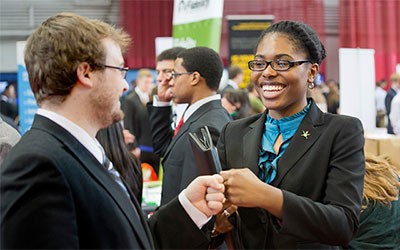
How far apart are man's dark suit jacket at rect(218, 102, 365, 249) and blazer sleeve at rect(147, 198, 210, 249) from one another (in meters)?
0.18

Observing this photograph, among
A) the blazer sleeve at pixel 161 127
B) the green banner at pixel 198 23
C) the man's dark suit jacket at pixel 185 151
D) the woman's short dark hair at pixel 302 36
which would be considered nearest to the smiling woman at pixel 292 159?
the woman's short dark hair at pixel 302 36

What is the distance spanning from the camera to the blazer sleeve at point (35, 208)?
1159 millimetres

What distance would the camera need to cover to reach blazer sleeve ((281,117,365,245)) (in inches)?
62.9

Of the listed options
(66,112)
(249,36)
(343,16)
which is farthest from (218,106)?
(343,16)

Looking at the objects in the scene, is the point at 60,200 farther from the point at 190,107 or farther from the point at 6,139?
the point at 190,107

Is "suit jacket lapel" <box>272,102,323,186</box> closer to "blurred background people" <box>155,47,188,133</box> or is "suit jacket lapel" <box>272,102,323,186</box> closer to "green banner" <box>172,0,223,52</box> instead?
"blurred background people" <box>155,47,188,133</box>

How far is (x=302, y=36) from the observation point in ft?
5.86

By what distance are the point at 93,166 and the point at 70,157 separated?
69 millimetres

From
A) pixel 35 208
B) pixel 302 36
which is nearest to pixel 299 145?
pixel 302 36

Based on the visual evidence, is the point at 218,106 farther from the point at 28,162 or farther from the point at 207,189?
the point at 28,162

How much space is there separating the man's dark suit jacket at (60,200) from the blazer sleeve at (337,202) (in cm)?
41

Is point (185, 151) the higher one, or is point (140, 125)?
point (185, 151)

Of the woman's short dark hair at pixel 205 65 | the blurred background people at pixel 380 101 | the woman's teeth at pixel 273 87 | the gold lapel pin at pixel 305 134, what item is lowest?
the blurred background people at pixel 380 101

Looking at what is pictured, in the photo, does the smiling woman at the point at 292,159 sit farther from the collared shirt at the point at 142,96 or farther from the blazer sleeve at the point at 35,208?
the collared shirt at the point at 142,96
